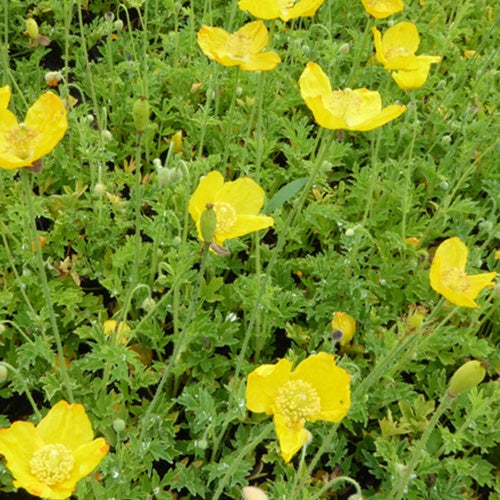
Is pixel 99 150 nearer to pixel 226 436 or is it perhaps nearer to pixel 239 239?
pixel 239 239

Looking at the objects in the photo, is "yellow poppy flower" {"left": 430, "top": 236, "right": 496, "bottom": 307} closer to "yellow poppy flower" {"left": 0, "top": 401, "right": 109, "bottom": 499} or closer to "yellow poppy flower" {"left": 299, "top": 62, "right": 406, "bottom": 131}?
"yellow poppy flower" {"left": 299, "top": 62, "right": 406, "bottom": 131}

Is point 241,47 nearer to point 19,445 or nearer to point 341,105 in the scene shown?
point 341,105

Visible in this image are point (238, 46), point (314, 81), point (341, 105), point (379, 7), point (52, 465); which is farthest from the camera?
point (379, 7)

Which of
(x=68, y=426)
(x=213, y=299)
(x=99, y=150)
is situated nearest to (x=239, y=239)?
(x=213, y=299)

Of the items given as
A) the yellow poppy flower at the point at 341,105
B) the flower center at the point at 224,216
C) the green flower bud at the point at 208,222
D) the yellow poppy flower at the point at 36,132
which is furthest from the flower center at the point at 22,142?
the yellow poppy flower at the point at 341,105

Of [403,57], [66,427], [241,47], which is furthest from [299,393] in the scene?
[403,57]
